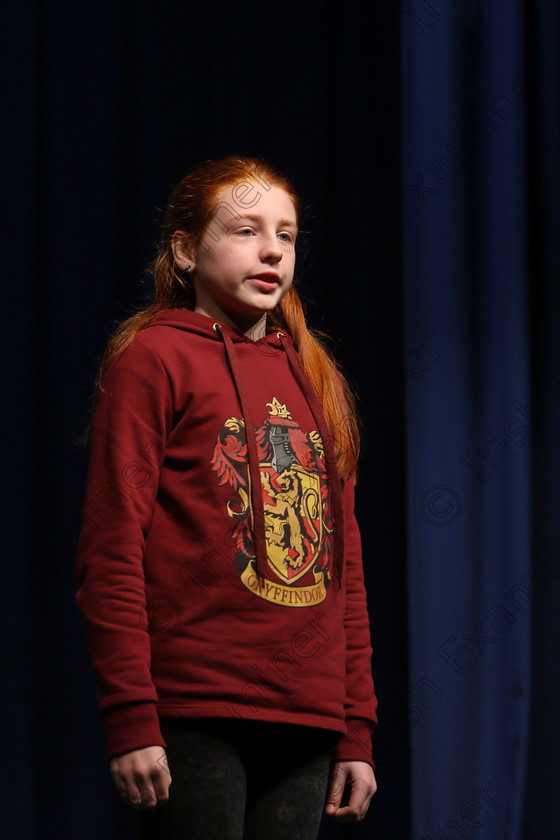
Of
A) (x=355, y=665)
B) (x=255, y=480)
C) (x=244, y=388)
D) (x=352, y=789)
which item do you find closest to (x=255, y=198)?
(x=244, y=388)

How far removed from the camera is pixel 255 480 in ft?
3.17

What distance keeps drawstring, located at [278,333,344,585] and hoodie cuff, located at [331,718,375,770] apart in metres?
0.17

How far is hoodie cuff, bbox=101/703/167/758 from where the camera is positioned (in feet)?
2.77

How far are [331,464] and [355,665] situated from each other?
0.24m

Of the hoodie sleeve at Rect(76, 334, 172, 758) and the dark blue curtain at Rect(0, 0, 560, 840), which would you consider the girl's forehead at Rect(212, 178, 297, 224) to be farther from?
the dark blue curtain at Rect(0, 0, 560, 840)

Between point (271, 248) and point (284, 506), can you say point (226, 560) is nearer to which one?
point (284, 506)

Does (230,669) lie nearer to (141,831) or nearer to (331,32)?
(141,831)

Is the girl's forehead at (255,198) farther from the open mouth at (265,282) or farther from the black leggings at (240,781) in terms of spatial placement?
the black leggings at (240,781)

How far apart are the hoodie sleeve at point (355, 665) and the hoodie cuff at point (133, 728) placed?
26cm

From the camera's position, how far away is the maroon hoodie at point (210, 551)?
2.90ft

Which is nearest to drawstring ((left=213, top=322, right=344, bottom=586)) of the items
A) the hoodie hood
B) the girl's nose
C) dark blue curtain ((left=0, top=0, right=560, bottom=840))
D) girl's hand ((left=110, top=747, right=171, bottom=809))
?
the hoodie hood

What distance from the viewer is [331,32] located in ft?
6.18

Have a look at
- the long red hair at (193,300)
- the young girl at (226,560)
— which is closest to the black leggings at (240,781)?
the young girl at (226,560)

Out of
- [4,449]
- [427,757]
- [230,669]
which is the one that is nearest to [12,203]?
[4,449]
